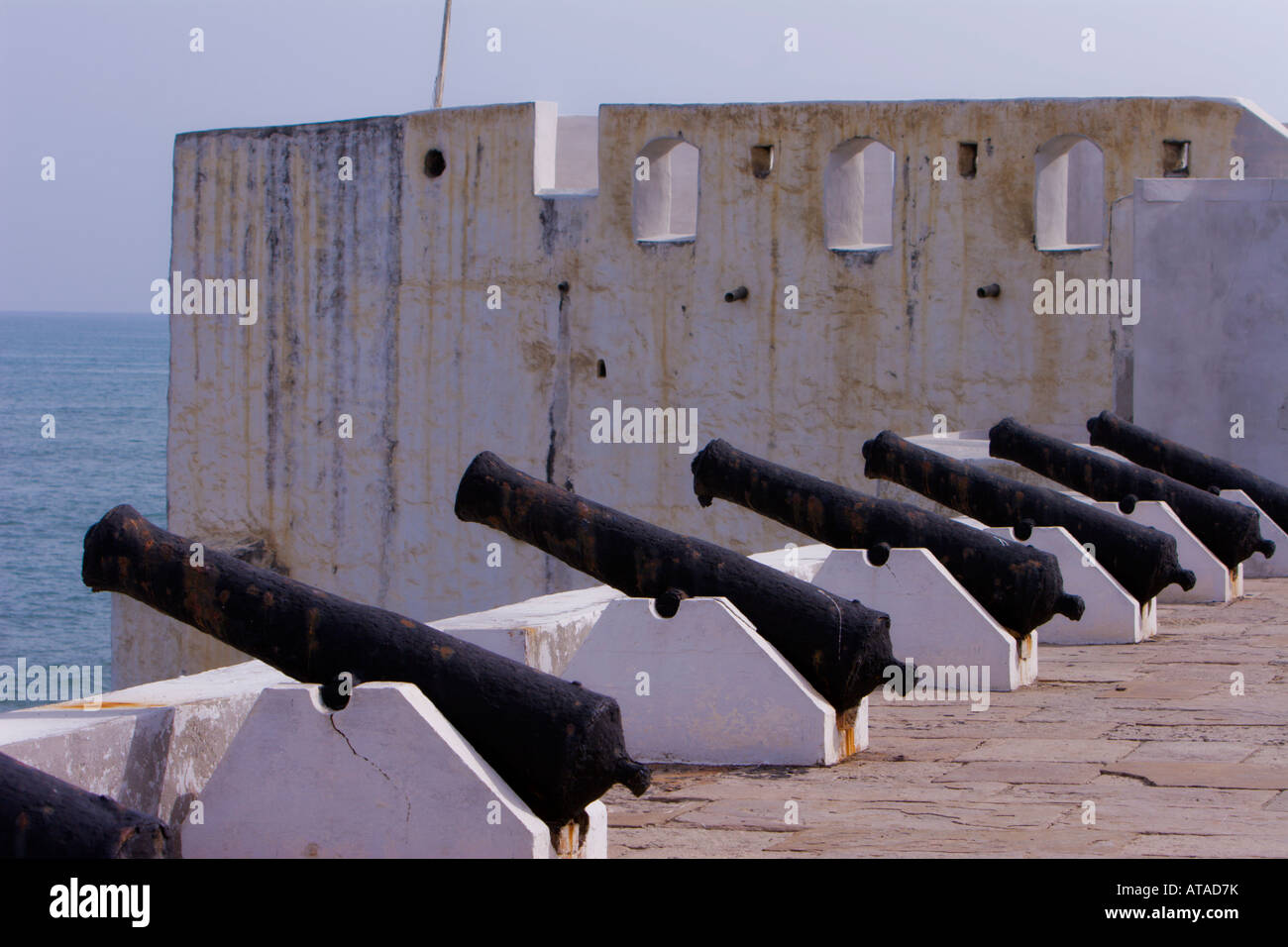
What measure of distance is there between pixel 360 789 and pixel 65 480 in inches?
2020

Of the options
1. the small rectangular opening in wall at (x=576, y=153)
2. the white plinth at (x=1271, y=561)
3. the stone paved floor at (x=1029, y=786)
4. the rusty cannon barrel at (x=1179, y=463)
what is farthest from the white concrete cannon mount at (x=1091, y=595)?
the small rectangular opening in wall at (x=576, y=153)

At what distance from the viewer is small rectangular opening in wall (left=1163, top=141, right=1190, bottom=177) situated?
45.4ft

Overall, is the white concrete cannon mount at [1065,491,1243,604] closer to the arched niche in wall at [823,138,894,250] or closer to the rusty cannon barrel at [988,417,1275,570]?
the rusty cannon barrel at [988,417,1275,570]

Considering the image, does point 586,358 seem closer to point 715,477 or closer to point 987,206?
point 987,206

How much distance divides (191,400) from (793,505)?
12316mm

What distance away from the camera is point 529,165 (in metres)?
15.7

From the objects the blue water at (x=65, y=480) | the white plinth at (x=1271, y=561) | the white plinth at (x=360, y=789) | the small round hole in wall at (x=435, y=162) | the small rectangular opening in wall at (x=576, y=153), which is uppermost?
the small rectangular opening in wall at (x=576, y=153)

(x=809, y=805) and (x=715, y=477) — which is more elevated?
(x=715, y=477)

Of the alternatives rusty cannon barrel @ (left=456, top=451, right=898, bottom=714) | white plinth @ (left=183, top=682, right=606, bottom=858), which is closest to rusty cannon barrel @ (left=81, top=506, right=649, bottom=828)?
white plinth @ (left=183, top=682, right=606, bottom=858)

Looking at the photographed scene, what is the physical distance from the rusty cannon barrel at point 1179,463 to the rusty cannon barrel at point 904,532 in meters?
3.76

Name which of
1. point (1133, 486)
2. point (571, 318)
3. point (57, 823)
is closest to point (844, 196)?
point (571, 318)

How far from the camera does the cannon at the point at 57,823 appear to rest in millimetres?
2896

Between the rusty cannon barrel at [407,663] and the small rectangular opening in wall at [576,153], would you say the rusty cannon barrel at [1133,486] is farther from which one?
the small rectangular opening in wall at [576,153]

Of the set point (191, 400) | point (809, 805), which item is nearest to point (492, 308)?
point (191, 400)
